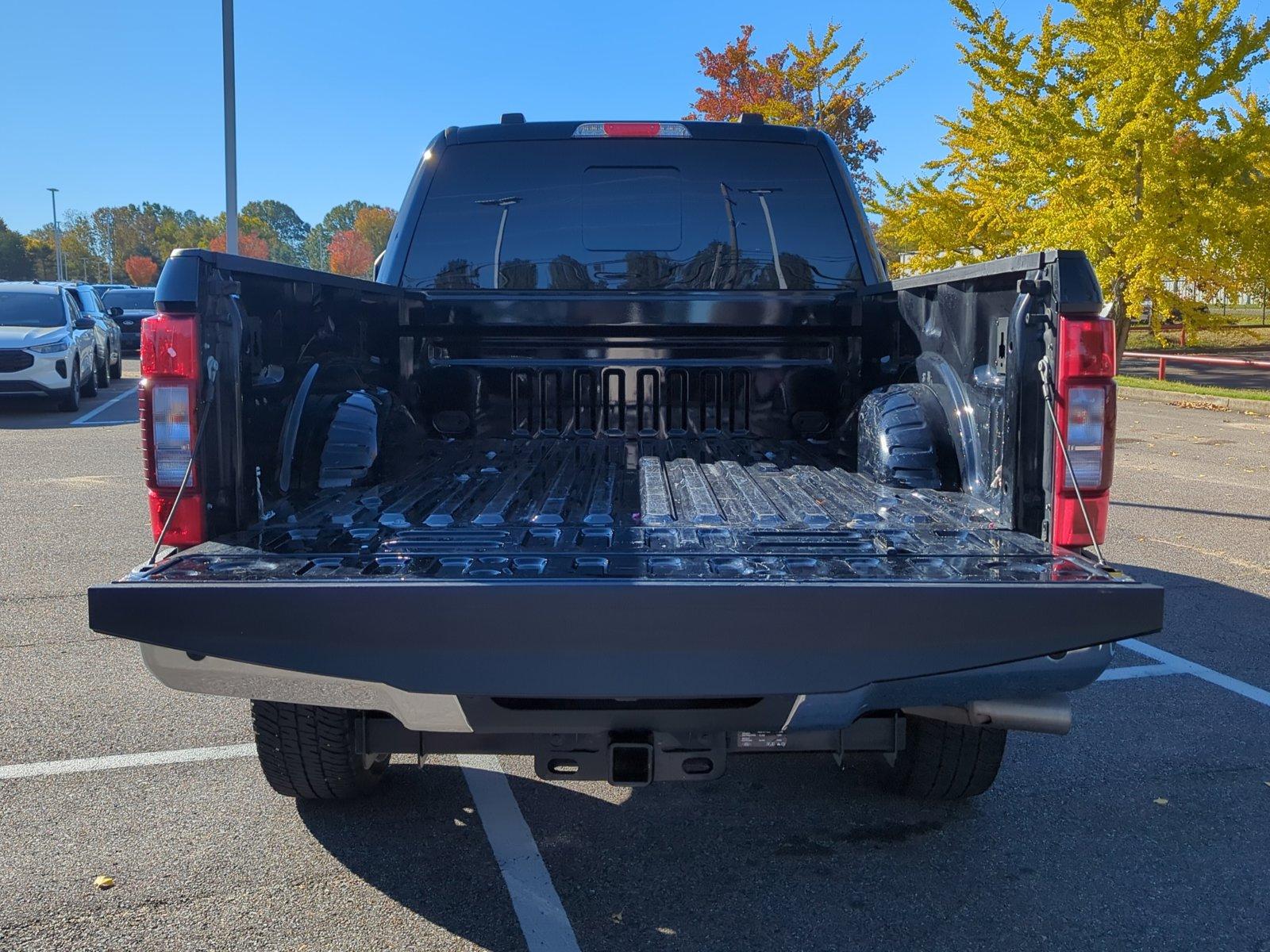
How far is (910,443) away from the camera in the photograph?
147 inches

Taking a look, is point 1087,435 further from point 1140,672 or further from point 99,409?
point 99,409

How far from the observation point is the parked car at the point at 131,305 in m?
26.9

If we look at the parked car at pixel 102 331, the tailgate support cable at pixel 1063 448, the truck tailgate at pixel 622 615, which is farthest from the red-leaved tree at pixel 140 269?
the tailgate support cable at pixel 1063 448

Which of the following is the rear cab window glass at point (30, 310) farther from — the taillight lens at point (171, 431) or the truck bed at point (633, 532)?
the taillight lens at point (171, 431)

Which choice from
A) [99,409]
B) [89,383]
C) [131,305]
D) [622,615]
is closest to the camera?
[622,615]

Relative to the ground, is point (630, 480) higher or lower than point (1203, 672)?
higher

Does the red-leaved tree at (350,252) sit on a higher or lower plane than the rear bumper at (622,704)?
higher

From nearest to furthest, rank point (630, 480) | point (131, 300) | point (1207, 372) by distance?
point (630, 480) → point (1207, 372) → point (131, 300)

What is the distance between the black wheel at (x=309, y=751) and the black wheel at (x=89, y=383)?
1581cm

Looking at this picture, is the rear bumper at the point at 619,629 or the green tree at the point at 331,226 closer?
the rear bumper at the point at 619,629

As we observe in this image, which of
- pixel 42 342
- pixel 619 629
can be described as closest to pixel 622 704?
pixel 619 629

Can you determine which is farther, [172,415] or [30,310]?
[30,310]

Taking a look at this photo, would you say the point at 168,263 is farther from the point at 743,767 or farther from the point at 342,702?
the point at 743,767

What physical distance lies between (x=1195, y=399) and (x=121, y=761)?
1692 cm
